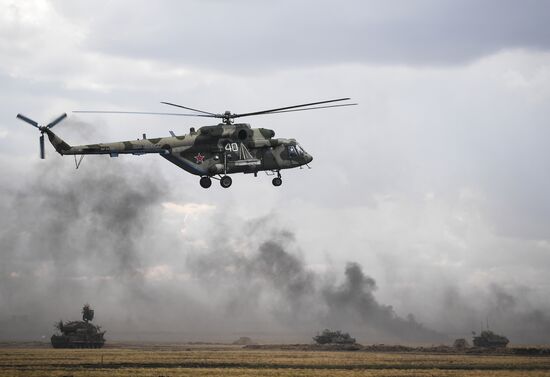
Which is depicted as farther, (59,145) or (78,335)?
(78,335)

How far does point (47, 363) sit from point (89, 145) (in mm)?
19286

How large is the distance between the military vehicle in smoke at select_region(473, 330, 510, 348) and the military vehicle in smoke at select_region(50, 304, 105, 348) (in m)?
52.4

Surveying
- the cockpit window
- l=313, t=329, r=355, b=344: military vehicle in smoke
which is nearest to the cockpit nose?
the cockpit window

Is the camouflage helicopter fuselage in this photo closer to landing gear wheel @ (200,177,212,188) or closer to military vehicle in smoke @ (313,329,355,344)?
landing gear wheel @ (200,177,212,188)

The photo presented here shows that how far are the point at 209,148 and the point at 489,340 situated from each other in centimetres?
5864

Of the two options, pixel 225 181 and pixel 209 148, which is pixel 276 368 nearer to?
pixel 225 181

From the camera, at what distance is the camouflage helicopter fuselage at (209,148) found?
58.9 meters

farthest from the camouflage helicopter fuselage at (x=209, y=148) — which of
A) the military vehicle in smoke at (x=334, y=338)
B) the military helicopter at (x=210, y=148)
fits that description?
the military vehicle in smoke at (x=334, y=338)

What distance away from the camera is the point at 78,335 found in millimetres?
103188

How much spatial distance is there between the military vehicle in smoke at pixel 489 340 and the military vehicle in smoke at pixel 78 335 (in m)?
52.4

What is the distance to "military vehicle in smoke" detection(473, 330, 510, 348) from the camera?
336 feet

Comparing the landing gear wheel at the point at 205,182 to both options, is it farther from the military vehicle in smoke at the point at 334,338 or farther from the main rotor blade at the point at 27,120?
the military vehicle in smoke at the point at 334,338

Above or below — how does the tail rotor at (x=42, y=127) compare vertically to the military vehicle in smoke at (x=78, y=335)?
above

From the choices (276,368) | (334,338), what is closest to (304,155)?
(276,368)
